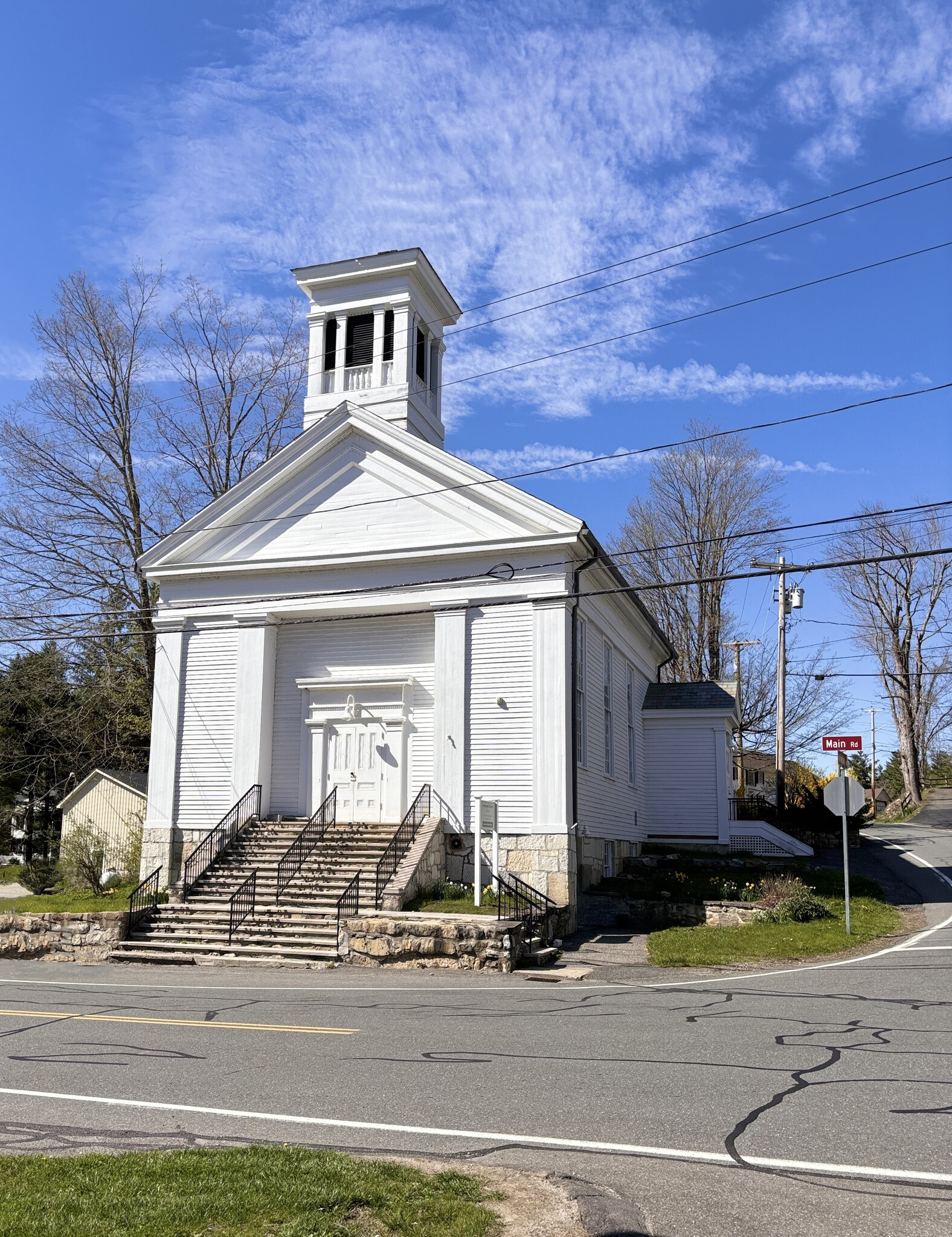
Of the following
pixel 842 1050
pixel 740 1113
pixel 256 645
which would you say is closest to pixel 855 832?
pixel 256 645

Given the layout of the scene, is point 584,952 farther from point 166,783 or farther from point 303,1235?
point 303,1235

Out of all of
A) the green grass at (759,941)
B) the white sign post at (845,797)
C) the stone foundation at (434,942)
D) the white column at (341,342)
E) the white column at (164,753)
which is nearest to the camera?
the stone foundation at (434,942)

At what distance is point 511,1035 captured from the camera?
10539 mm

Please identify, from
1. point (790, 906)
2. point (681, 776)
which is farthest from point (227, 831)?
point (681, 776)

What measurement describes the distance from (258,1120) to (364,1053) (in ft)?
8.37

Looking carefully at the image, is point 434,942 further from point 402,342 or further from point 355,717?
point 402,342

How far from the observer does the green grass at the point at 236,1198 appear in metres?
4.95

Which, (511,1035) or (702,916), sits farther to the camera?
(702,916)

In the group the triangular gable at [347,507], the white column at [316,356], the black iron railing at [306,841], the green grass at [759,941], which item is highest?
the white column at [316,356]

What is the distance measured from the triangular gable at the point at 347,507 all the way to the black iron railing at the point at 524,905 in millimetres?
7040

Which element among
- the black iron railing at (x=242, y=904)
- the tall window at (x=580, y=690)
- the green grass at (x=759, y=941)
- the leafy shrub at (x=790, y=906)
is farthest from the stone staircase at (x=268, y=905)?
the leafy shrub at (x=790, y=906)

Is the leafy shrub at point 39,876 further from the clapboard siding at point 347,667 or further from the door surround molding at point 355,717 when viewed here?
the door surround molding at point 355,717

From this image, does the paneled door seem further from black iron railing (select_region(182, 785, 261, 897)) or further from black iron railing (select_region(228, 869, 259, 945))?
black iron railing (select_region(228, 869, 259, 945))

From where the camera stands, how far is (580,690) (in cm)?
2295
